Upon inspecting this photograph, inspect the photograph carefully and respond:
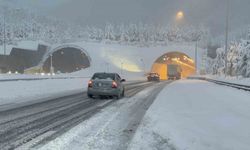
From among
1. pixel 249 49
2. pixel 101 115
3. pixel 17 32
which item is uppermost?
pixel 17 32

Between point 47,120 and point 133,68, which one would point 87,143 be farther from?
point 133,68

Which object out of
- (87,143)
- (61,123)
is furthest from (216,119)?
(87,143)

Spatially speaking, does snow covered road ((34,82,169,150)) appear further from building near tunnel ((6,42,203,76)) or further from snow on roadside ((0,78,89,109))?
building near tunnel ((6,42,203,76))

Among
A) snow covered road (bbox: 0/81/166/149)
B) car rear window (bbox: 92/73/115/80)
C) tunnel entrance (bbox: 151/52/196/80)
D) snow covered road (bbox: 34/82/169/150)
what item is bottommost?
snow covered road (bbox: 34/82/169/150)

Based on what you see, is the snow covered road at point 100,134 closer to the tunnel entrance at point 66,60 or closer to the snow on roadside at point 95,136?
the snow on roadside at point 95,136

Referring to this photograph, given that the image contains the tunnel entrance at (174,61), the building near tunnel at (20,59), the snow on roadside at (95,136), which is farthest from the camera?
the tunnel entrance at (174,61)

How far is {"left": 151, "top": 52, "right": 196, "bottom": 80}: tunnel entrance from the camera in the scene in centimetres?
14462

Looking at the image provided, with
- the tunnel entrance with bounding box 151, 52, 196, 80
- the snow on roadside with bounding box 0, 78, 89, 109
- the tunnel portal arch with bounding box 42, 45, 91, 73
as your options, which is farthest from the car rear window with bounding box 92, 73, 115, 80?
the tunnel entrance with bounding box 151, 52, 196, 80

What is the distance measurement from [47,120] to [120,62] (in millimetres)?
127689

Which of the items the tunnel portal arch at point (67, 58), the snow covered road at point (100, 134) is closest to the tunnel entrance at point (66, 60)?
the tunnel portal arch at point (67, 58)

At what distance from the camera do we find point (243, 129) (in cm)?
1217

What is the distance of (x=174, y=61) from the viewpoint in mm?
149750

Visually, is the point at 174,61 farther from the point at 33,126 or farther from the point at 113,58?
the point at 33,126

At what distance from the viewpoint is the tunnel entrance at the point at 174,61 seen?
14462 centimetres
